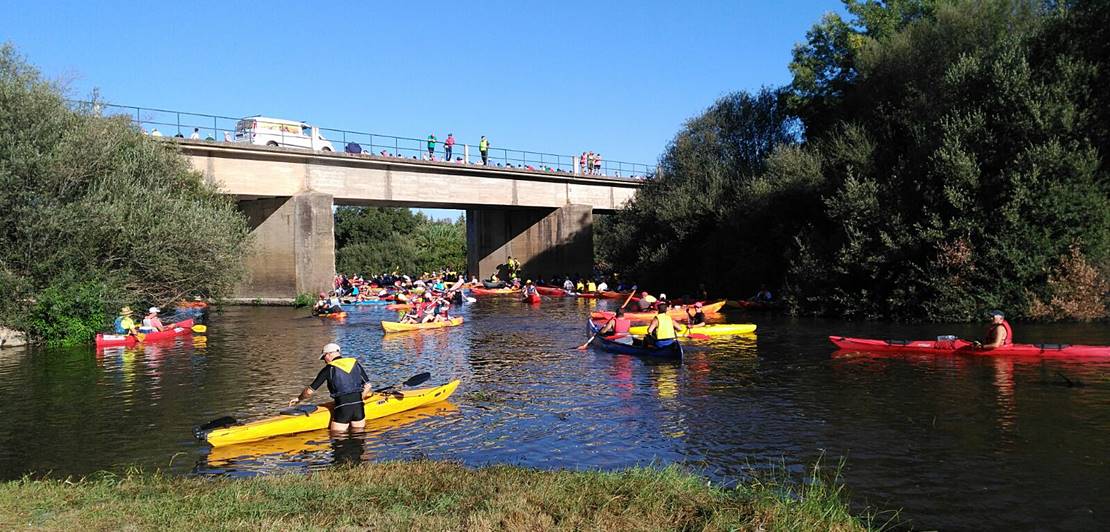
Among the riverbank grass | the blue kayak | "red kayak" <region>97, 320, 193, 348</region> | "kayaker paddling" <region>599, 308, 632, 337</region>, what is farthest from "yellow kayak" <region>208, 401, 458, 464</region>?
"red kayak" <region>97, 320, 193, 348</region>

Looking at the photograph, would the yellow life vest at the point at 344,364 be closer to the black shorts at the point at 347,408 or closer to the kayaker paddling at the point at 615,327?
the black shorts at the point at 347,408

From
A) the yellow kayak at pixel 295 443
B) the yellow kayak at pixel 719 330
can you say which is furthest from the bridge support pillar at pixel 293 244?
the yellow kayak at pixel 295 443

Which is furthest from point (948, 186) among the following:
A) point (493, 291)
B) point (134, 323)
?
point (493, 291)

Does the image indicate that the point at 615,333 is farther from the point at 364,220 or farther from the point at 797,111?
the point at 364,220

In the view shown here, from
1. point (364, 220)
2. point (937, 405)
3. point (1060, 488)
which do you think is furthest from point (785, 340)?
point (364, 220)

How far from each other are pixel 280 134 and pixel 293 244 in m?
5.16

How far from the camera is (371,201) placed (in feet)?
143

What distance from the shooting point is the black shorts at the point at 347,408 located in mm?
12609

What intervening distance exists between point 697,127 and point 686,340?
22513mm

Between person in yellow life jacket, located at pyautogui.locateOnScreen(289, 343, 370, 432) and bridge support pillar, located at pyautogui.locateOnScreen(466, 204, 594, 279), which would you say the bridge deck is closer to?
bridge support pillar, located at pyautogui.locateOnScreen(466, 204, 594, 279)

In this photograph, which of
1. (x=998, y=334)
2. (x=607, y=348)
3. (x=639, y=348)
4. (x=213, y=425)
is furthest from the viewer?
(x=607, y=348)

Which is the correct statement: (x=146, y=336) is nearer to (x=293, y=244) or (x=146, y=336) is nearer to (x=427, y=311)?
(x=427, y=311)

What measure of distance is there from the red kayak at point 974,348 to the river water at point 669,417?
371mm

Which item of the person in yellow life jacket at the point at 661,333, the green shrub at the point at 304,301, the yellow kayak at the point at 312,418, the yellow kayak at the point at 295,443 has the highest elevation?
the green shrub at the point at 304,301
